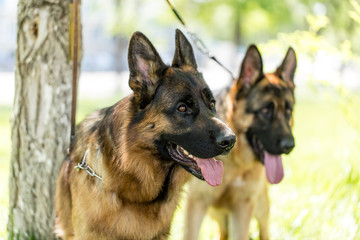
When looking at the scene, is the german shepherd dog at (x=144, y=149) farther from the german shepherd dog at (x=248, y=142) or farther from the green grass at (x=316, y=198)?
the german shepherd dog at (x=248, y=142)

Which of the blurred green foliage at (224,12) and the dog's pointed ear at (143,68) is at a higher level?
the dog's pointed ear at (143,68)

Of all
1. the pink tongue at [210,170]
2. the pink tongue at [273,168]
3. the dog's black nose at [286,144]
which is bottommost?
the pink tongue at [273,168]

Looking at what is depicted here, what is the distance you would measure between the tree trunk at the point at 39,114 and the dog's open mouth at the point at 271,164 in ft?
6.05

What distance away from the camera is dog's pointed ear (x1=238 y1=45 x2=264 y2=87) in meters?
4.33

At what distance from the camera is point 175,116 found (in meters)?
2.99

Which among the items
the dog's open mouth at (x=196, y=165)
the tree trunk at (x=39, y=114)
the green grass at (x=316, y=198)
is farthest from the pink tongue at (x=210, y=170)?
the tree trunk at (x=39, y=114)

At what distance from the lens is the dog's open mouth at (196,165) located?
302cm

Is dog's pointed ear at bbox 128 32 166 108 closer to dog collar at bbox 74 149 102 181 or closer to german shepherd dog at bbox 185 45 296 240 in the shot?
dog collar at bbox 74 149 102 181

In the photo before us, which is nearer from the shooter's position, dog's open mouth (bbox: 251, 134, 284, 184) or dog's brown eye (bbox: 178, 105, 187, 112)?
dog's brown eye (bbox: 178, 105, 187, 112)

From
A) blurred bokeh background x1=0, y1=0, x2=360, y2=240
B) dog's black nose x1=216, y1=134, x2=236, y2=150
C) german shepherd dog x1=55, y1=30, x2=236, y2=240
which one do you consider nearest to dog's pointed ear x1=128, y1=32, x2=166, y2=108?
german shepherd dog x1=55, y1=30, x2=236, y2=240

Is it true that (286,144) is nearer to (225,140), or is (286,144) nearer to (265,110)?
(265,110)

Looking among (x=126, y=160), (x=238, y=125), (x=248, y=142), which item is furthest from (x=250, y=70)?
(x=126, y=160)

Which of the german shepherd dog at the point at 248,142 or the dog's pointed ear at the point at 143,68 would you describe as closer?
the dog's pointed ear at the point at 143,68

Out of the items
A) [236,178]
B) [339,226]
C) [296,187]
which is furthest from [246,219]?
[296,187]
